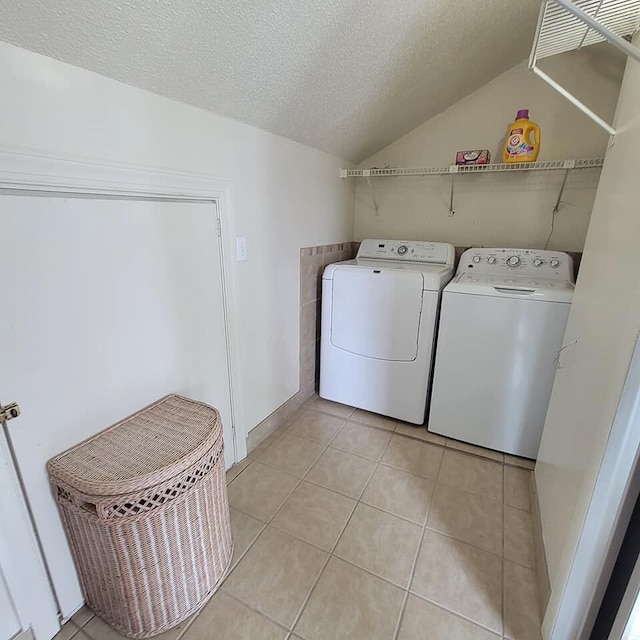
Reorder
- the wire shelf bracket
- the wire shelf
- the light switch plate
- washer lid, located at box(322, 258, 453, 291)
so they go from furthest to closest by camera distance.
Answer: washer lid, located at box(322, 258, 453, 291) → the wire shelf → the light switch plate → the wire shelf bracket

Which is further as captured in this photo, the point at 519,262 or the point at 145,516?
the point at 519,262

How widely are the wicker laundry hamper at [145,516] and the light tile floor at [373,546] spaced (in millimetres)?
119

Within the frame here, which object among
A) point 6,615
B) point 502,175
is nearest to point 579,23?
point 502,175

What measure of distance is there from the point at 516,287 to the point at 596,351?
0.79m

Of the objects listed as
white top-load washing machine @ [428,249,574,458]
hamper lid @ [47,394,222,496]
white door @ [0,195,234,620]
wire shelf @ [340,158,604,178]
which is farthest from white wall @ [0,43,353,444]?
white top-load washing machine @ [428,249,574,458]

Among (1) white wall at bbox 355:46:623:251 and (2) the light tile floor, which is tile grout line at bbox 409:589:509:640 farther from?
(1) white wall at bbox 355:46:623:251

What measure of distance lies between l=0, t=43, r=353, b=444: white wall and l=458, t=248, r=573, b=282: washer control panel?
0.93 metres

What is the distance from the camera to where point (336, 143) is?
2.18m

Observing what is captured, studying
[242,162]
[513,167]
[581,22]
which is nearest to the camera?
[581,22]

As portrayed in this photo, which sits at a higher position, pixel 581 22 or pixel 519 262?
pixel 581 22

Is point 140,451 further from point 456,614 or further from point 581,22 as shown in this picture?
point 581,22

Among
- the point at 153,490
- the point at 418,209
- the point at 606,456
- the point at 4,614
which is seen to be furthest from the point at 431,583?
the point at 418,209

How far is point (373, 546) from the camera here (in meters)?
1.44

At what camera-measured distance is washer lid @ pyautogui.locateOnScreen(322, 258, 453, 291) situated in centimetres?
196
